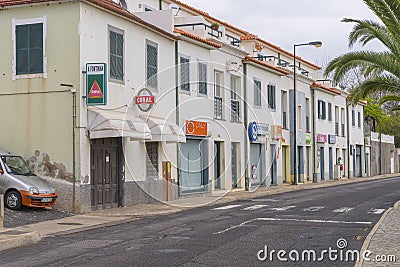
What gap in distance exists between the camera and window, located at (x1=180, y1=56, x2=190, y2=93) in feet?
86.8

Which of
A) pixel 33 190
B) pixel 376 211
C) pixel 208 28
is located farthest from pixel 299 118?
pixel 33 190

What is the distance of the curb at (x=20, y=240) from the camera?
12.9 m

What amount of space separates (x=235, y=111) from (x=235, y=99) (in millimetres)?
635

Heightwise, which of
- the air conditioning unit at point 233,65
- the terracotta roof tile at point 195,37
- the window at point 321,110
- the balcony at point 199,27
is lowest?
the window at point 321,110

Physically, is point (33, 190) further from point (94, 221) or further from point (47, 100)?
point (47, 100)

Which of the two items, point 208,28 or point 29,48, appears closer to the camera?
point 29,48

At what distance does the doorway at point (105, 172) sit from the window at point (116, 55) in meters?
2.13

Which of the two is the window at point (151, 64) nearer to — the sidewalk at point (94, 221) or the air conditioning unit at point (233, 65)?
the sidewalk at point (94, 221)

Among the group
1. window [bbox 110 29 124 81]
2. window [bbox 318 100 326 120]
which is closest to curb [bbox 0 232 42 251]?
window [bbox 110 29 124 81]

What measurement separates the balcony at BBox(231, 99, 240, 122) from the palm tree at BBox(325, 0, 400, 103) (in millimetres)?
8441

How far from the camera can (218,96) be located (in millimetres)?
30281

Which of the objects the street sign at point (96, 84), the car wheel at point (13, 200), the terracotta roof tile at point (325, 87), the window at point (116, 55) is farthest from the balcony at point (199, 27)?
the terracotta roof tile at point (325, 87)

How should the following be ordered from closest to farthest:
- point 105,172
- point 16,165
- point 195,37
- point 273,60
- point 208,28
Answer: point 16,165
point 105,172
point 195,37
point 208,28
point 273,60

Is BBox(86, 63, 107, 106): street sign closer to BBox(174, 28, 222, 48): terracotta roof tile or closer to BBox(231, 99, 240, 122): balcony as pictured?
BBox(174, 28, 222, 48): terracotta roof tile
